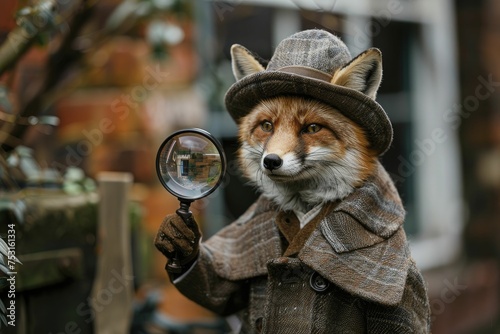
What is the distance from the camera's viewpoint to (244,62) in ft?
4.53

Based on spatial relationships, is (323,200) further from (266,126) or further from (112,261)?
(112,261)

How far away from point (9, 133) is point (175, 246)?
2.43ft

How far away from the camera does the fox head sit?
4.12ft

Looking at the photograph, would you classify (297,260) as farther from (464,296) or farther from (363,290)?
(464,296)

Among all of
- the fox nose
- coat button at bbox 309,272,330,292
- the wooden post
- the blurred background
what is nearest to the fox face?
the fox nose

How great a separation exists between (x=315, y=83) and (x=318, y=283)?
13.6 inches

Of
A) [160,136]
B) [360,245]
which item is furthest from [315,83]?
[160,136]

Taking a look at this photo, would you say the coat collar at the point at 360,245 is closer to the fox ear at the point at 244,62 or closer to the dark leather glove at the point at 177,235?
the dark leather glove at the point at 177,235

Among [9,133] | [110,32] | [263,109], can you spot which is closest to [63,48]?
[110,32]

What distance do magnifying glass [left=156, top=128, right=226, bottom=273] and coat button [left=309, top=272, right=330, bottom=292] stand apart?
24cm

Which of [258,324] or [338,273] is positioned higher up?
[338,273]

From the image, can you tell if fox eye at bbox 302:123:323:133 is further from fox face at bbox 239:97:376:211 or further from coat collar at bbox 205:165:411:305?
coat collar at bbox 205:165:411:305

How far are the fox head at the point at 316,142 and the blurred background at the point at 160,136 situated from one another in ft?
1.47

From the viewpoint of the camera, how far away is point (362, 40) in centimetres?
317
